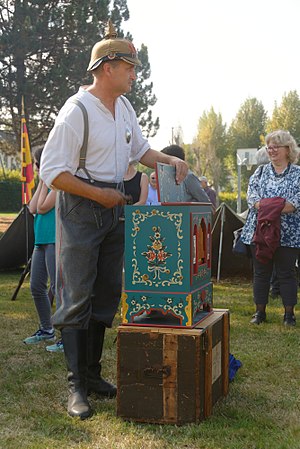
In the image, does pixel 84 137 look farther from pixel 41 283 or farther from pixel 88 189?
pixel 41 283

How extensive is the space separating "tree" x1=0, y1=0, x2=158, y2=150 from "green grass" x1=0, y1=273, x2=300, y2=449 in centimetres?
1802

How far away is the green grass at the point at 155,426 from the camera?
2906mm

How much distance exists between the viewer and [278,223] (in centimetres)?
550

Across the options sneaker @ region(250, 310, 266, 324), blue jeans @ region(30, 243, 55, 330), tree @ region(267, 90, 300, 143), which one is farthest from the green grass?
tree @ region(267, 90, 300, 143)

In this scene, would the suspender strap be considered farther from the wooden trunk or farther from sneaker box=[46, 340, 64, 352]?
sneaker box=[46, 340, 64, 352]

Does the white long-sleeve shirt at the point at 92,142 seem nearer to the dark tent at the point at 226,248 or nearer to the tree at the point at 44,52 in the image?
the dark tent at the point at 226,248

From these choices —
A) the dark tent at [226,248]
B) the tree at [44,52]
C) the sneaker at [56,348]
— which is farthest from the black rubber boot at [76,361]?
the tree at [44,52]

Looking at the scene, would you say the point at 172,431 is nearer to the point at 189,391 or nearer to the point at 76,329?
the point at 189,391

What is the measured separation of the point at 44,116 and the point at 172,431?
817 inches

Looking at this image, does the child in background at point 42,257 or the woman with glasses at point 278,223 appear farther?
the woman with glasses at point 278,223

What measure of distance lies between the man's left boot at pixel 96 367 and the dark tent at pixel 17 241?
523 cm

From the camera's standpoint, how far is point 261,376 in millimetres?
4051

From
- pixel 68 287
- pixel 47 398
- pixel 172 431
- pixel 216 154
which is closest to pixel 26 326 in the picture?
pixel 47 398

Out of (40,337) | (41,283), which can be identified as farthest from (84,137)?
(40,337)
